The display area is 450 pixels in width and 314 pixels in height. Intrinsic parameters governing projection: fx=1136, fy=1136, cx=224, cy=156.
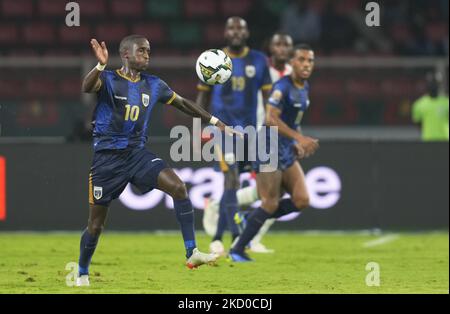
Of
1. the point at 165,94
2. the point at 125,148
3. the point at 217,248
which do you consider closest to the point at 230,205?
the point at 217,248

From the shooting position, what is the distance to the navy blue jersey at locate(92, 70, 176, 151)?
8.21m

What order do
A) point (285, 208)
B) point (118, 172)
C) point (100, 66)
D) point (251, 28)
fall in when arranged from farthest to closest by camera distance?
point (251, 28)
point (285, 208)
point (118, 172)
point (100, 66)

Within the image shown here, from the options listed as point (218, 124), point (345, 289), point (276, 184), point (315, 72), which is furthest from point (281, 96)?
point (315, 72)

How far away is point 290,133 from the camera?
10.0 m

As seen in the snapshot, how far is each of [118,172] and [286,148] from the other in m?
2.30

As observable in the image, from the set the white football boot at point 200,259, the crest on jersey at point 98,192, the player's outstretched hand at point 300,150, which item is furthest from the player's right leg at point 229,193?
the crest on jersey at point 98,192

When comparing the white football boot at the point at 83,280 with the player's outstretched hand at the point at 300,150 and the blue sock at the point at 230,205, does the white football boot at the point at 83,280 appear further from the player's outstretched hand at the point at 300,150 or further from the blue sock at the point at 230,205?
the blue sock at the point at 230,205

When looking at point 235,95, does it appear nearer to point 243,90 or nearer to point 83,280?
point 243,90

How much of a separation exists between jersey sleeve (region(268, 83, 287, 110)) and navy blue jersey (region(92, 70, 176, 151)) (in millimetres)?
1931

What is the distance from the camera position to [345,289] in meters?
8.48

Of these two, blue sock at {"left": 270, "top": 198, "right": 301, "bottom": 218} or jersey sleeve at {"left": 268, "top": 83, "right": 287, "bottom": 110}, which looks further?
blue sock at {"left": 270, "top": 198, "right": 301, "bottom": 218}

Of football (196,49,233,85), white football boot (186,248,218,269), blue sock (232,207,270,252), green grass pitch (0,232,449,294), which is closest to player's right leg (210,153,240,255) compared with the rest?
green grass pitch (0,232,449,294)

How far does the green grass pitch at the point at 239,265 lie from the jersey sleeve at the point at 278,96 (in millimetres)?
1451

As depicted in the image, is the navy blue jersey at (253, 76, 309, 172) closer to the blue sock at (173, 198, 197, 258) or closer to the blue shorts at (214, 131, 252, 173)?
the blue shorts at (214, 131, 252, 173)
